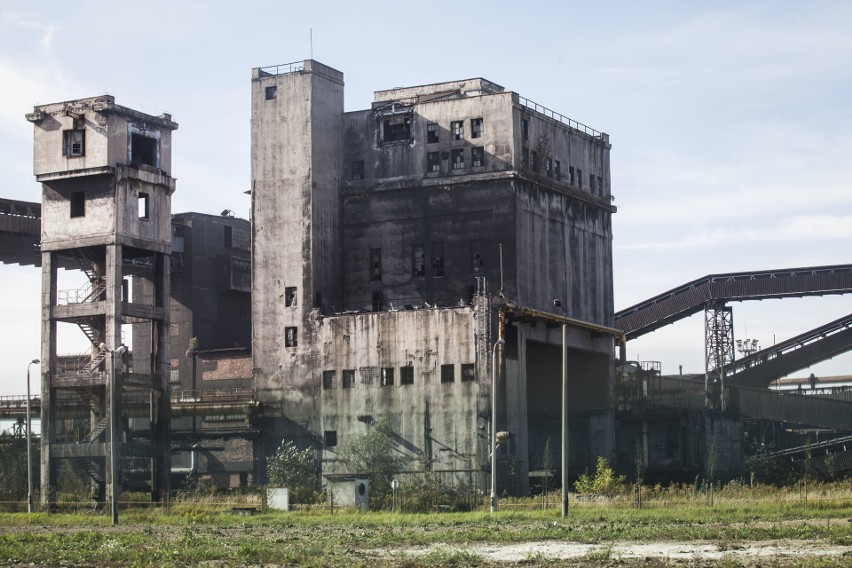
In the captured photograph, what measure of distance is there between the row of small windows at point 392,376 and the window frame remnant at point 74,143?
22883 mm

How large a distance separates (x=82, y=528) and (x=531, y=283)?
41.9 metres

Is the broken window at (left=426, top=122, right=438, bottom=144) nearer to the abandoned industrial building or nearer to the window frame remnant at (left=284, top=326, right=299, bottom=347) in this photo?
the abandoned industrial building

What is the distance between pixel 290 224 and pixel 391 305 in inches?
370

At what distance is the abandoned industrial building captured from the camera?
306 ft

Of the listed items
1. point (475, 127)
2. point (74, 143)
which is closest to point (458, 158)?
point (475, 127)

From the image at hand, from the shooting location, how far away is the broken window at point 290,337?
9950cm

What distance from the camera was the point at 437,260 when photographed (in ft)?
331

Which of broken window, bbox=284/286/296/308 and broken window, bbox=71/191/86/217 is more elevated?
broken window, bbox=71/191/86/217

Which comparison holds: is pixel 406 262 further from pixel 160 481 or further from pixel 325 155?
pixel 160 481

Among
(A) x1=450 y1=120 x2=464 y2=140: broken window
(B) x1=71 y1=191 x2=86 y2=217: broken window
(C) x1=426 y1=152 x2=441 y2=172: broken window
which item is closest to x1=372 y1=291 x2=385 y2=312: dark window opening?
(C) x1=426 y1=152 x2=441 y2=172: broken window

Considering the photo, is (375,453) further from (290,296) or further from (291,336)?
(290,296)

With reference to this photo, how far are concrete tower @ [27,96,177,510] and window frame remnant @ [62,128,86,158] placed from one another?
69mm

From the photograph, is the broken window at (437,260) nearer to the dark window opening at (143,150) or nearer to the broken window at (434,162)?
the broken window at (434,162)

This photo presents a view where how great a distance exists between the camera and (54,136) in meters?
96.6
